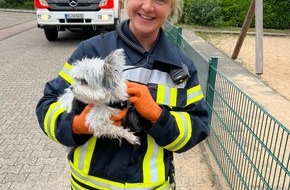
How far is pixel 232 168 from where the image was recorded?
3834 mm

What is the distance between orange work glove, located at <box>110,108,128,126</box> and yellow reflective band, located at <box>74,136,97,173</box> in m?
0.14

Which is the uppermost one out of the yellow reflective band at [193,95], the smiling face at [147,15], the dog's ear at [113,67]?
the smiling face at [147,15]

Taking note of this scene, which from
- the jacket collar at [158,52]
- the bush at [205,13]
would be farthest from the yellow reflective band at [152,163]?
the bush at [205,13]

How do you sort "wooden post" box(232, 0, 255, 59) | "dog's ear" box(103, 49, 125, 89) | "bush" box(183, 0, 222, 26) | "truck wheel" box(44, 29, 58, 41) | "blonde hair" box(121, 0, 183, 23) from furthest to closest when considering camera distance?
"bush" box(183, 0, 222, 26) → "truck wheel" box(44, 29, 58, 41) → "wooden post" box(232, 0, 255, 59) → "blonde hair" box(121, 0, 183, 23) → "dog's ear" box(103, 49, 125, 89)

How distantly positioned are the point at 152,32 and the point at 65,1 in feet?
33.0

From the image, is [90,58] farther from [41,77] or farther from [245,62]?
[245,62]

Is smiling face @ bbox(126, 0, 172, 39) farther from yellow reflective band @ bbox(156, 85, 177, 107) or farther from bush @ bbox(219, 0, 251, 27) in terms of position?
bush @ bbox(219, 0, 251, 27)

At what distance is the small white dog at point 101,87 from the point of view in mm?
1737

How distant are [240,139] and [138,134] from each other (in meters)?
1.91

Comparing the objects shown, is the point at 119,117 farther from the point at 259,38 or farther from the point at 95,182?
the point at 259,38

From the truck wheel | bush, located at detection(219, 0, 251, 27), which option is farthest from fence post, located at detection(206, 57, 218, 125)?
bush, located at detection(219, 0, 251, 27)

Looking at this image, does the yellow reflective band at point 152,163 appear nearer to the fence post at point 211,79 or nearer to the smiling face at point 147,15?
the smiling face at point 147,15

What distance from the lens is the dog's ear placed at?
1.70 metres

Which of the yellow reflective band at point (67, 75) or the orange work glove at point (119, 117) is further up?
the yellow reflective band at point (67, 75)
